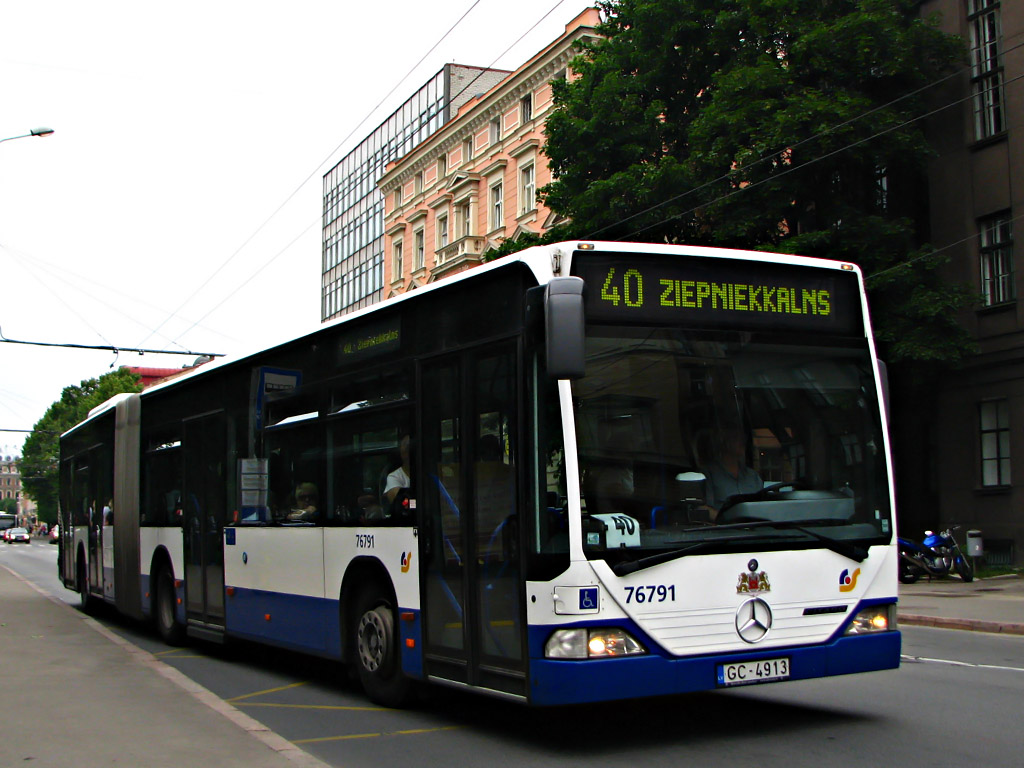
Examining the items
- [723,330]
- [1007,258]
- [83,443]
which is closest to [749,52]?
[1007,258]

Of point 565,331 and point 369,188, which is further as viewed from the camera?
point 369,188

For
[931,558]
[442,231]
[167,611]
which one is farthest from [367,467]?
[442,231]

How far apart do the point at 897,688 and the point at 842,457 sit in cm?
279

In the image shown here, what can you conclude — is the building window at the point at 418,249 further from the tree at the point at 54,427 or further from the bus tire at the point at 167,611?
the bus tire at the point at 167,611

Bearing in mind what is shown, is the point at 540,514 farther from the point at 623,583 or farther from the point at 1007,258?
the point at 1007,258

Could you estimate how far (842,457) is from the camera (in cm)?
740

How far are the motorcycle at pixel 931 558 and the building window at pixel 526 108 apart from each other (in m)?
31.4

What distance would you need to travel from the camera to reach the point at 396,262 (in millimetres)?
63969

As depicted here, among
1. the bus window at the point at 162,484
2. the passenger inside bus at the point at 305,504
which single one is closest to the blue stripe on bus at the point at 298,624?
the passenger inside bus at the point at 305,504

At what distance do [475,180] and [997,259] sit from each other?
3192cm

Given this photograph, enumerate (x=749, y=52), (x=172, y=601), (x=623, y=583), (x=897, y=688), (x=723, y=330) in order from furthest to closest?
(x=749, y=52), (x=172, y=601), (x=897, y=688), (x=723, y=330), (x=623, y=583)

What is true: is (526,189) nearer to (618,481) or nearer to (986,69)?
(986,69)

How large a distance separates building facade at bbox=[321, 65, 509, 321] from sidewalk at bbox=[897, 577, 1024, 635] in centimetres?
4519

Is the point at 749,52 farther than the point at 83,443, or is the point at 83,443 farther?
the point at 749,52
